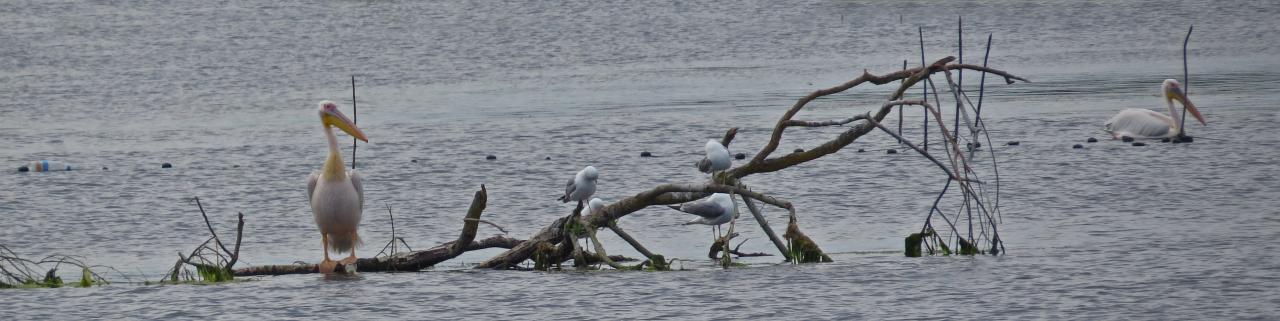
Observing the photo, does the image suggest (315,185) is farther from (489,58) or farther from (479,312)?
(489,58)

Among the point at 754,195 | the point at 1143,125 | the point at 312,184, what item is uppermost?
the point at 1143,125

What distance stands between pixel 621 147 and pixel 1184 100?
5.60 meters

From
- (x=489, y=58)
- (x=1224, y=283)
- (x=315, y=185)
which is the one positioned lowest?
(x=1224, y=283)

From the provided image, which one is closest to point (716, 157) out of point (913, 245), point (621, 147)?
point (913, 245)

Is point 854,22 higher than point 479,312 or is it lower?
higher

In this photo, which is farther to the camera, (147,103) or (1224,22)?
(1224,22)

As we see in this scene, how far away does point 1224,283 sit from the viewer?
336 inches

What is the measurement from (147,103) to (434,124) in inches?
204

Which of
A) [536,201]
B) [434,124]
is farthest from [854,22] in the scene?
[536,201]

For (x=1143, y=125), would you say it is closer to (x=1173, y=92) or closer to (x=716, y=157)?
(x=1173, y=92)

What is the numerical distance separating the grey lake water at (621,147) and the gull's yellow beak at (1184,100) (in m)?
0.20

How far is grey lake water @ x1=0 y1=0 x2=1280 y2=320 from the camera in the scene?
8.85 m

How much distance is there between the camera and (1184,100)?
1709 centimetres

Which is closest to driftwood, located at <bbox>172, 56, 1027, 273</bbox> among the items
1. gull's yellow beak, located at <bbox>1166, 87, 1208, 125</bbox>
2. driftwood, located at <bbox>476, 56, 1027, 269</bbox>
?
driftwood, located at <bbox>476, 56, 1027, 269</bbox>
